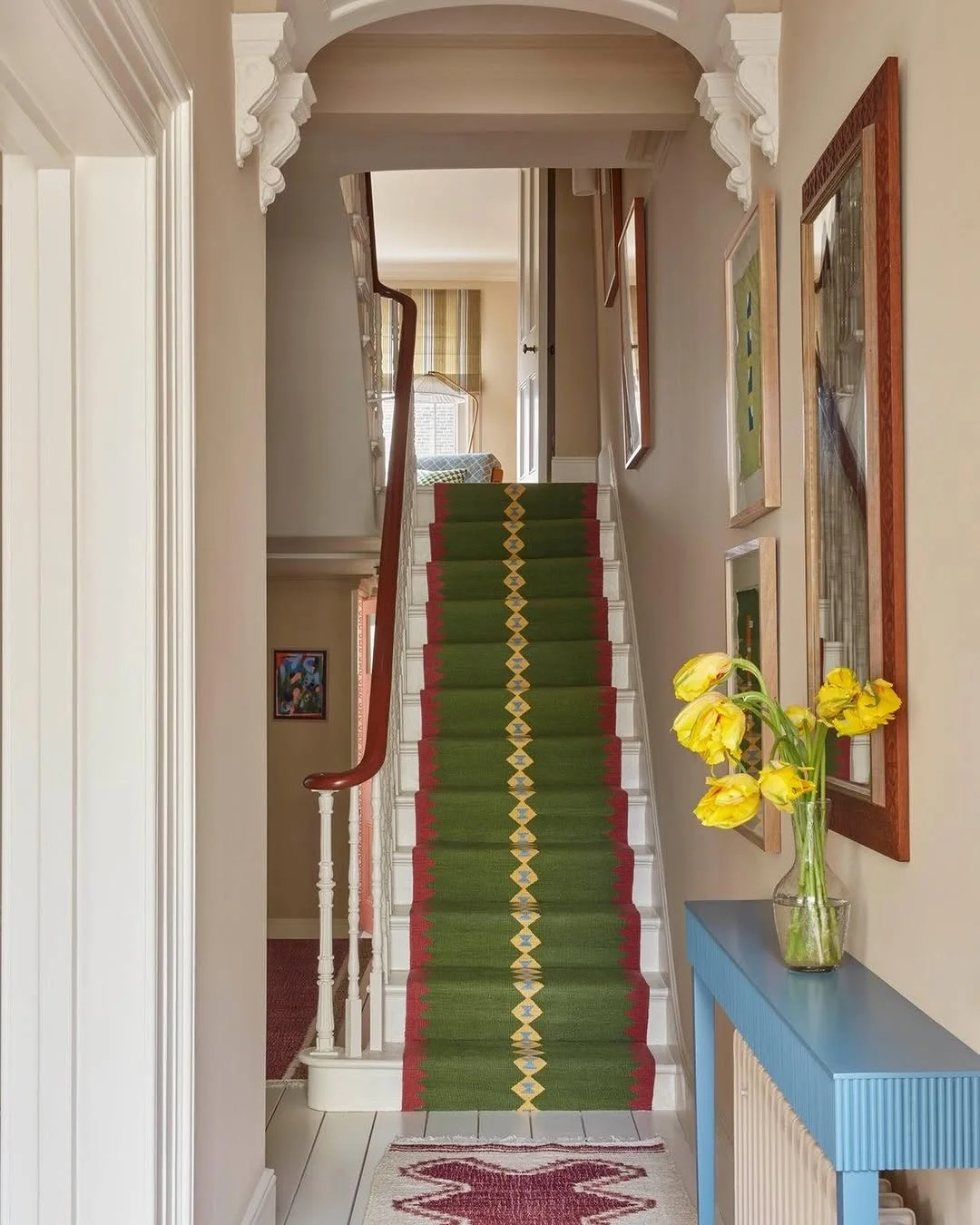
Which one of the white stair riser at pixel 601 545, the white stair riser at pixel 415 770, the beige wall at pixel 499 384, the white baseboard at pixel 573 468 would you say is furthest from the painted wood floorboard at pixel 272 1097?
the beige wall at pixel 499 384

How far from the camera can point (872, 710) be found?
1.61 metres

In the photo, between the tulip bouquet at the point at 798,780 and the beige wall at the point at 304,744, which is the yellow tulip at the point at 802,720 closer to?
the tulip bouquet at the point at 798,780

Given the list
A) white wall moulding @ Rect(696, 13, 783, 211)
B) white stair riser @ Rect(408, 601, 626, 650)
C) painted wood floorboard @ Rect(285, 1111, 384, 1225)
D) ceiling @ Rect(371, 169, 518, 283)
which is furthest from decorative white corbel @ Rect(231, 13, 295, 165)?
ceiling @ Rect(371, 169, 518, 283)

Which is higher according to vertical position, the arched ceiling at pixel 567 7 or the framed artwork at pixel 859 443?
the arched ceiling at pixel 567 7

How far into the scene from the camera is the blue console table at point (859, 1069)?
4.09 ft

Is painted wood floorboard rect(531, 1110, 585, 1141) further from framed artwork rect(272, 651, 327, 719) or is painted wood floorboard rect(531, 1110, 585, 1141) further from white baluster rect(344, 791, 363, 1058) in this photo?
framed artwork rect(272, 651, 327, 719)

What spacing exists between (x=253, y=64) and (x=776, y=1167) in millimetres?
2170

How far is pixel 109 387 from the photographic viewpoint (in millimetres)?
1784

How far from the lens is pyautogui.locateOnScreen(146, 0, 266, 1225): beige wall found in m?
2.08

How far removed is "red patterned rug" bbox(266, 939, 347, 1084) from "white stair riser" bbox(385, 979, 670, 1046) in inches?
15.2

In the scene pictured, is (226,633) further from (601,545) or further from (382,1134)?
(601,545)

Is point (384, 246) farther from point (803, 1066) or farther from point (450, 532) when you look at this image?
point (803, 1066)

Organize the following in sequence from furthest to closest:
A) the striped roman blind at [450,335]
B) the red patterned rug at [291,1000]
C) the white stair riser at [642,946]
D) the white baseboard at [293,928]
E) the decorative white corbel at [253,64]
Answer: the striped roman blind at [450,335], the white baseboard at [293,928], the red patterned rug at [291,1000], the white stair riser at [642,946], the decorative white corbel at [253,64]

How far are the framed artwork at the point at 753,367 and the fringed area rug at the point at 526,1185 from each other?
161 centimetres
